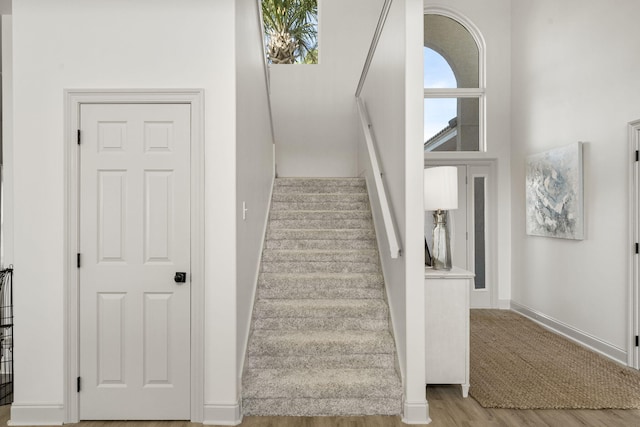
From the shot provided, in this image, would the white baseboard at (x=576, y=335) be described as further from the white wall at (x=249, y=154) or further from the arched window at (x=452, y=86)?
the white wall at (x=249, y=154)

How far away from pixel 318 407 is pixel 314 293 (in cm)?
99

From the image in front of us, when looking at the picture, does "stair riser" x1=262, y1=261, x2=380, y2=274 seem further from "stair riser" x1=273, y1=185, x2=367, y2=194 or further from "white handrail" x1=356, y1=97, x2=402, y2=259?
"stair riser" x1=273, y1=185, x2=367, y2=194

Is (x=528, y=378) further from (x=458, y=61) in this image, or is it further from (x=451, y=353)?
(x=458, y=61)

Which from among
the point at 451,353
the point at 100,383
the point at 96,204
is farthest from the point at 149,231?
the point at 451,353

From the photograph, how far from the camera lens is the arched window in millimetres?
6234

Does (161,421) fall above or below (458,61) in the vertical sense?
below

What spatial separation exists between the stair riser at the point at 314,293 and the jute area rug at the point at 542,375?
41.4 inches

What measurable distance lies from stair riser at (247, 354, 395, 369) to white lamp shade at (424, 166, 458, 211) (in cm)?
117

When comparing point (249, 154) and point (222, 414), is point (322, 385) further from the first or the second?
point (249, 154)

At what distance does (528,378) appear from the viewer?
3.43 metres

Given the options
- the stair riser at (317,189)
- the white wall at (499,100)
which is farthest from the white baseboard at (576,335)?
the stair riser at (317,189)

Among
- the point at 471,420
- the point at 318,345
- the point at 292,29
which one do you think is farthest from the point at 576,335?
the point at 292,29

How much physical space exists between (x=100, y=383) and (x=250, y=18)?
2902 millimetres

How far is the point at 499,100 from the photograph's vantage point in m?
6.13
